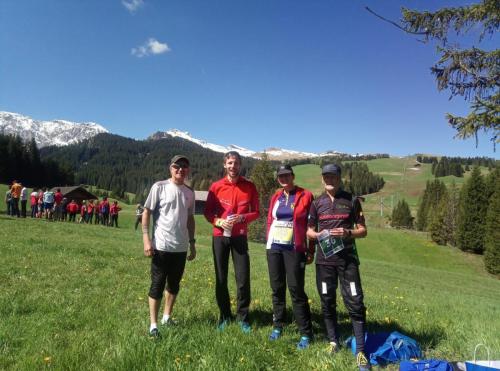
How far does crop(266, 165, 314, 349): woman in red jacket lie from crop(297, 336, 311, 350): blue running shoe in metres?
0.03

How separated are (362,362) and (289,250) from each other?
176cm

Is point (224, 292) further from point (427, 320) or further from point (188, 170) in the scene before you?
point (427, 320)

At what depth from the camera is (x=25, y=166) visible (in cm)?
10475

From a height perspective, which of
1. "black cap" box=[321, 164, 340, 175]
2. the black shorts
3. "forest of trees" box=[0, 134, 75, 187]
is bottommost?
the black shorts

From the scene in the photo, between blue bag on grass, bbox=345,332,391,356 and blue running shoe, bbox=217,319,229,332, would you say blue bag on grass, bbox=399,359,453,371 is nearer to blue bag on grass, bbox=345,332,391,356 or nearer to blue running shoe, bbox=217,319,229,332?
blue bag on grass, bbox=345,332,391,356

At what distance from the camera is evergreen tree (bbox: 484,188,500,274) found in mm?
45656

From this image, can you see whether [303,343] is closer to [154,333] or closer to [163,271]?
[154,333]

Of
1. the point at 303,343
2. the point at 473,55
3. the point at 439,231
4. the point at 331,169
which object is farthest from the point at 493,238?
the point at 303,343

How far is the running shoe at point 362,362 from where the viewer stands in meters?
4.58

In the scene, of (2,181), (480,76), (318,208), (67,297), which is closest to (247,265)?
(318,208)

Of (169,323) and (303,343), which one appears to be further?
(169,323)

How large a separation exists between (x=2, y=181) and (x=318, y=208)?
111 metres

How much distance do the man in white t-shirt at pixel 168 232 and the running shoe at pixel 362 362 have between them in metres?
2.65

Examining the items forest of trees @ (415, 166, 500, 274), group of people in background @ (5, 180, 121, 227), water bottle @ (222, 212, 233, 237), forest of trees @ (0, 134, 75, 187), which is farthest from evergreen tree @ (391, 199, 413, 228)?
water bottle @ (222, 212, 233, 237)
